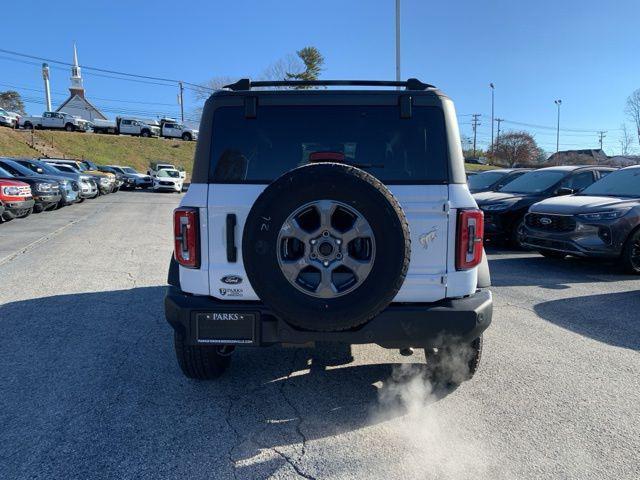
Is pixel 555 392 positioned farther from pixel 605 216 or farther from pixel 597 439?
pixel 605 216

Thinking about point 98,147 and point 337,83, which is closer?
point 337,83

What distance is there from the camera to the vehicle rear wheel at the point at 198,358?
343cm


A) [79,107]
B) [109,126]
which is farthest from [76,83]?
[109,126]

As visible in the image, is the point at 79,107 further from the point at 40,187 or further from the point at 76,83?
the point at 40,187

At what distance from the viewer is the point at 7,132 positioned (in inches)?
1745

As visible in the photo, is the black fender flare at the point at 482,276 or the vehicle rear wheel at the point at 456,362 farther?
the vehicle rear wheel at the point at 456,362

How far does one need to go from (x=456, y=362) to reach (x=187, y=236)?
210 cm

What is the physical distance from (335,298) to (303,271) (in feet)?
0.77

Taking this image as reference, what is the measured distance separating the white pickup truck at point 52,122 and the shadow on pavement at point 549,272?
2132 inches

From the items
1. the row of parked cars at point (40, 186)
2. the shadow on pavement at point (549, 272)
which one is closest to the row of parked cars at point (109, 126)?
the row of parked cars at point (40, 186)

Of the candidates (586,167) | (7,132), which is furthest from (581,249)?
(7,132)

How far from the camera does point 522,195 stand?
10.5 m

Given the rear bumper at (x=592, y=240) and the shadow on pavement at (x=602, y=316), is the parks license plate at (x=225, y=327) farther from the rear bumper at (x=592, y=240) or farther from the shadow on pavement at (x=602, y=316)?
the rear bumper at (x=592, y=240)

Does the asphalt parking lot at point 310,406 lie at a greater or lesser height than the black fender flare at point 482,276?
lesser
